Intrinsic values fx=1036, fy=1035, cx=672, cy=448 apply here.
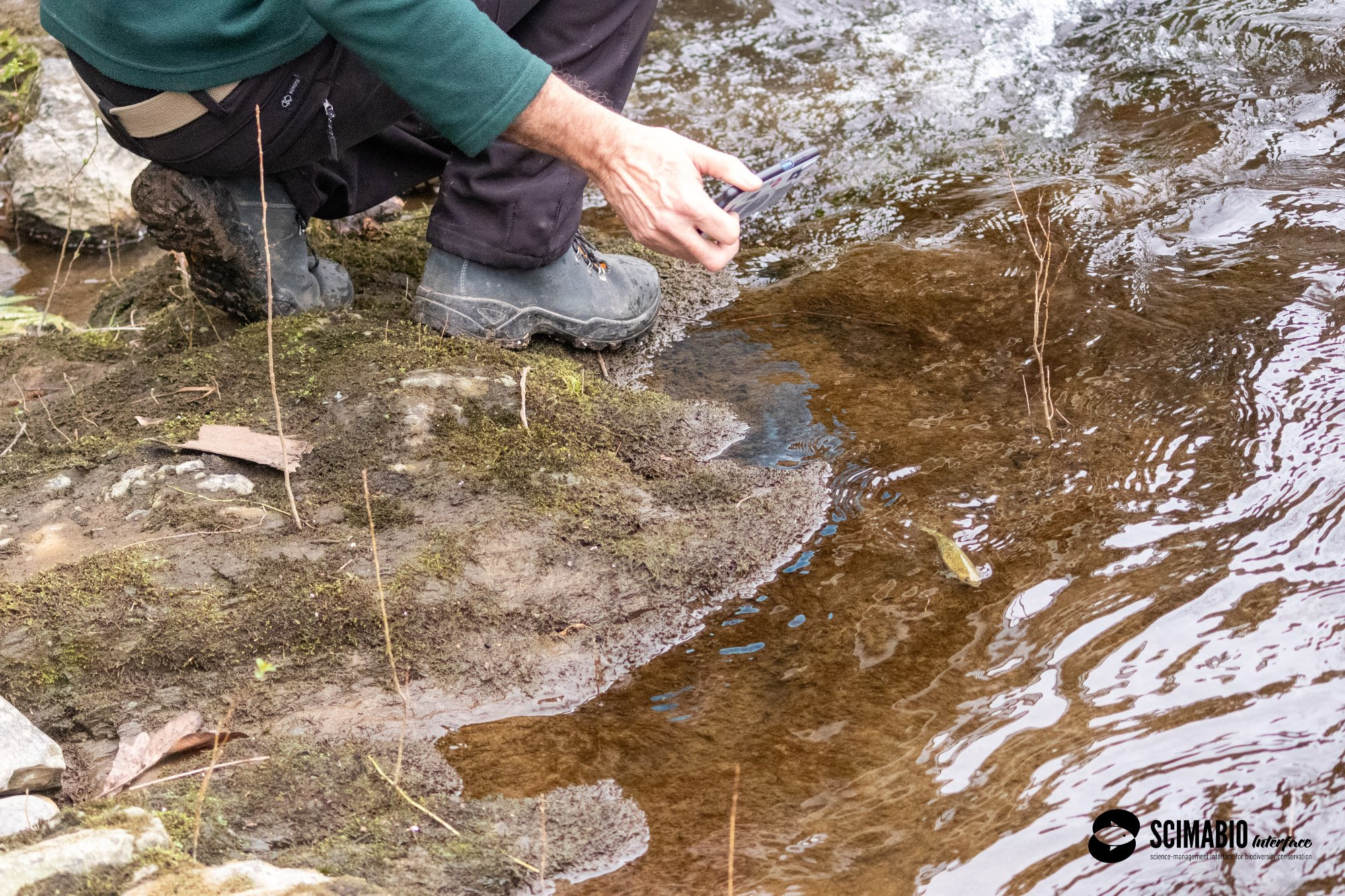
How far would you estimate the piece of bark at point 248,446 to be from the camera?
254 cm

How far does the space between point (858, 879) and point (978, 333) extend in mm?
1806

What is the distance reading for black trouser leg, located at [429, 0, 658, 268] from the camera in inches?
113

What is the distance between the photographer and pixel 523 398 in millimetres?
2760

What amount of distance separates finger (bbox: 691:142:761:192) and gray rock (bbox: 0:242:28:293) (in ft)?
12.5

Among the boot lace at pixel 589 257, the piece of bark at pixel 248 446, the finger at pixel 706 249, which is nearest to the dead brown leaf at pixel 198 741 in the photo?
the piece of bark at pixel 248 446

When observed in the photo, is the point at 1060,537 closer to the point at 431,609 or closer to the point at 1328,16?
the point at 431,609

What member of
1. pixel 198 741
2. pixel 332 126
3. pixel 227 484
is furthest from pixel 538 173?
pixel 198 741

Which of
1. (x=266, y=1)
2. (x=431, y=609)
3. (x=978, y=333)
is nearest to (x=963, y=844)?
(x=431, y=609)

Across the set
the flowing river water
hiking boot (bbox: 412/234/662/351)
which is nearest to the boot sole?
hiking boot (bbox: 412/234/662/351)

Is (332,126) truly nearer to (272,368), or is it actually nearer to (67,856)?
(272,368)

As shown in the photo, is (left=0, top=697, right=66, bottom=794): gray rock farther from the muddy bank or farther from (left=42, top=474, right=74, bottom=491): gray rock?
(left=42, top=474, right=74, bottom=491): gray rock

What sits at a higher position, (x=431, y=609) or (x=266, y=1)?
(x=266, y=1)

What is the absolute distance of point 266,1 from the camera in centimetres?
243

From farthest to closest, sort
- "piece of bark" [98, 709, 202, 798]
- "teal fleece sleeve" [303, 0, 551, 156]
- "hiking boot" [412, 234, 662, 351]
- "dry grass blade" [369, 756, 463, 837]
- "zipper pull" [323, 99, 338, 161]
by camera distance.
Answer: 1. "hiking boot" [412, 234, 662, 351]
2. "zipper pull" [323, 99, 338, 161]
3. "teal fleece sleeve" [303, 0, 551, 156]
4. "piece of bark" [98, 709, 202, 798]
5. "dry grass blade" [369, 756, 463, 837]
